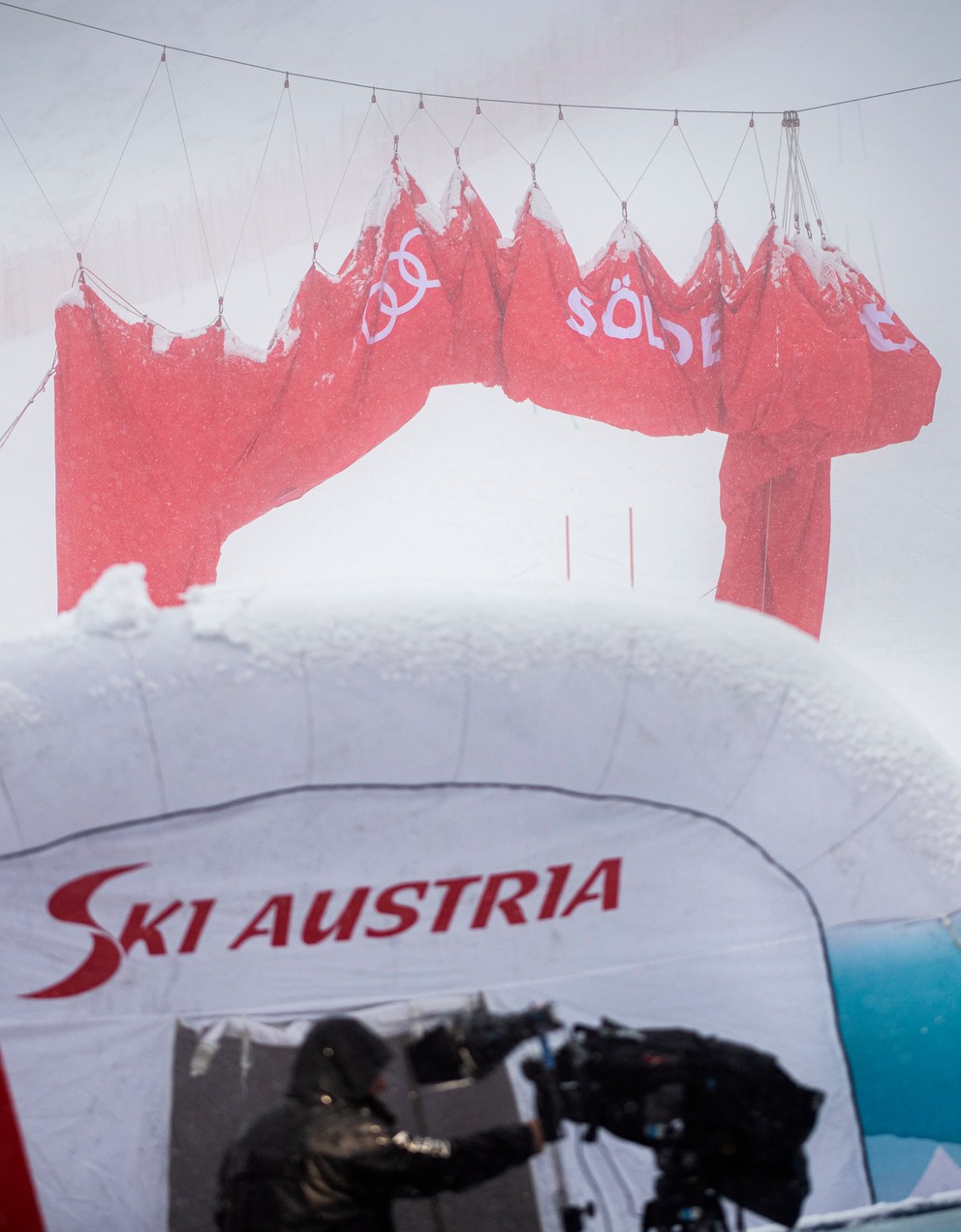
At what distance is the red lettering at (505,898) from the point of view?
42.3 inches

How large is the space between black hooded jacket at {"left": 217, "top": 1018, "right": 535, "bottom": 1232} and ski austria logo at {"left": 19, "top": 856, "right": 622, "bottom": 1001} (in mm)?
120

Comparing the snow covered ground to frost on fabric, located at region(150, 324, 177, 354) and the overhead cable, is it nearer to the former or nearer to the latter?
the overhead cable

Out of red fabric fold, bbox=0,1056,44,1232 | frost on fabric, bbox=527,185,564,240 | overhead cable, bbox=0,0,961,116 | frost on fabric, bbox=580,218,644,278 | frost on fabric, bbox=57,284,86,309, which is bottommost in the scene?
red fabric fold, bbox=0,1056,44,1232

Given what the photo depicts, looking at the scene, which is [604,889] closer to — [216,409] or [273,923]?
[273,923]

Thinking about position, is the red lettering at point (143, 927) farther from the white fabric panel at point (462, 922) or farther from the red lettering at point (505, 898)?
the red lettering at point (505, 898)

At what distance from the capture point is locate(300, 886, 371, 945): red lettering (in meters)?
1.07

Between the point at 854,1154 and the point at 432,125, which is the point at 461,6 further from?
the point at 854,1154

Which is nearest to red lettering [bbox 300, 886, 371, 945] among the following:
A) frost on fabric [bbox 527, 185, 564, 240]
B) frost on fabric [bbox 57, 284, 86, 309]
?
frost on fabric [bbox 57, 284, 86, 309]

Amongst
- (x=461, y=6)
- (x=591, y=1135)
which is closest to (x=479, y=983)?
(x=591, y=1135)

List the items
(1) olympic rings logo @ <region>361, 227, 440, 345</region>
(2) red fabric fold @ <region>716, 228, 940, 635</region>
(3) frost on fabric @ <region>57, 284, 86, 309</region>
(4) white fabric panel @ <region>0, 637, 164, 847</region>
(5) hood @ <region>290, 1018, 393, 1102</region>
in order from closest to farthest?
(4) white fabric panel @ <region>0, 637, 164, 847</region> → (5) hood @ <region>290, 1018, 393, 1102</region> → (3) frost on fabric @ <region>57, 284, 86, 309</region> → (1) olympic rings logo @ <region>361, 227, 440, 345</region> → (2) red fabric fold @ <region>716, 228, 940, 635</region>

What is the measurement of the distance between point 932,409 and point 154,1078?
2.77 metres

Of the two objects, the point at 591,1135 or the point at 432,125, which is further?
the point at 432,125

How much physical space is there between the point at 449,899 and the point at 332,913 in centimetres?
13

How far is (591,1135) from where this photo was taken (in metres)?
1.10
